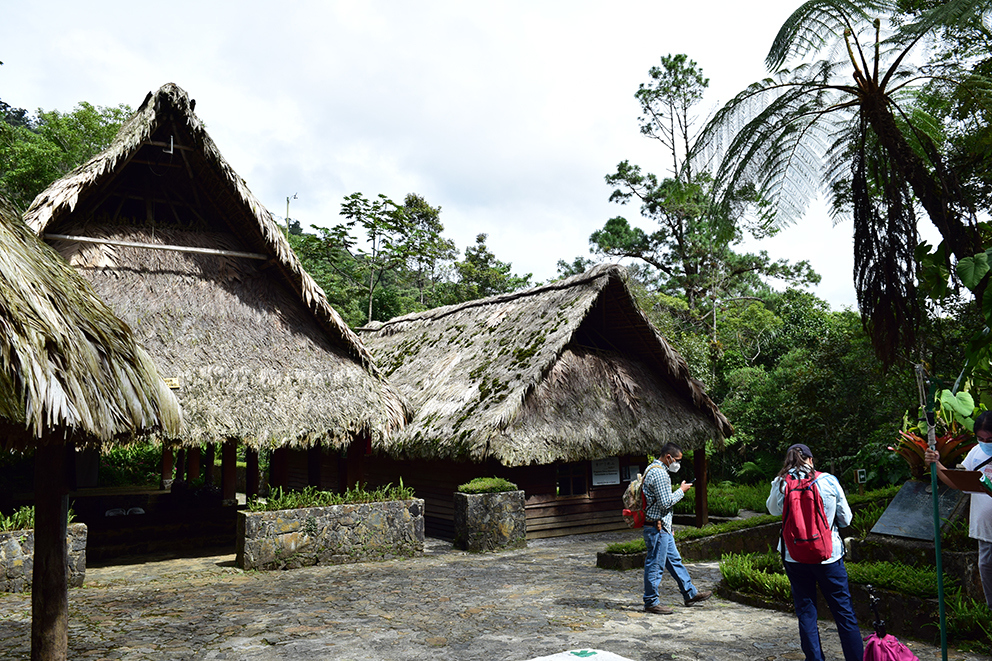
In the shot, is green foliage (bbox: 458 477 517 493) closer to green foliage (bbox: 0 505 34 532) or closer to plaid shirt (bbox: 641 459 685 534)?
plaid shirt (bbox: 641 459 685 534)

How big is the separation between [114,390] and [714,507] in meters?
14.6

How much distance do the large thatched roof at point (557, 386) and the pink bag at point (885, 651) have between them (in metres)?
8.03

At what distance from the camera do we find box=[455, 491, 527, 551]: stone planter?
11648 millimetres

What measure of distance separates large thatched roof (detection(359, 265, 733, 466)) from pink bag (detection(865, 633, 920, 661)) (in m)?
8.03

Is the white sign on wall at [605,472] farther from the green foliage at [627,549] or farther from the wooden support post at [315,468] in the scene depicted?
the wooden support post at [315,468]

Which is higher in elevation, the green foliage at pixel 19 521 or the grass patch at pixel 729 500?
the green foliage at pixel 19 521

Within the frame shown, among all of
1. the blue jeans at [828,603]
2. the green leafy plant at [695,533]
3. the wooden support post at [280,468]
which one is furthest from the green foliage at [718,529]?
the wooden support post at [280,468]

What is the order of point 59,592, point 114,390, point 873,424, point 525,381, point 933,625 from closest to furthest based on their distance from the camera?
point 114,390 < point 59,592 < point 933,625 < point 525,381 < point 873,424

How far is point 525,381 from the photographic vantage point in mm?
12680

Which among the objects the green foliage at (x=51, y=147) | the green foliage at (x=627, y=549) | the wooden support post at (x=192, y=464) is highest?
the green foliage at (x=51, y=147)

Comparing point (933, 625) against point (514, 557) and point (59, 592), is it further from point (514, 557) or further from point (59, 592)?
point (59, 592)

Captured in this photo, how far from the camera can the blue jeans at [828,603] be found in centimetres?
496

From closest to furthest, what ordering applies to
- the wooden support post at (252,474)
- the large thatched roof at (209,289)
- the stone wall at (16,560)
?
the stone wall at (16,560)
the large thatched roof at (209,289)
the wooden support post at (252,474)

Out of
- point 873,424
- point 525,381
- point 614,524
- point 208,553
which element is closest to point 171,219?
point 208,553
